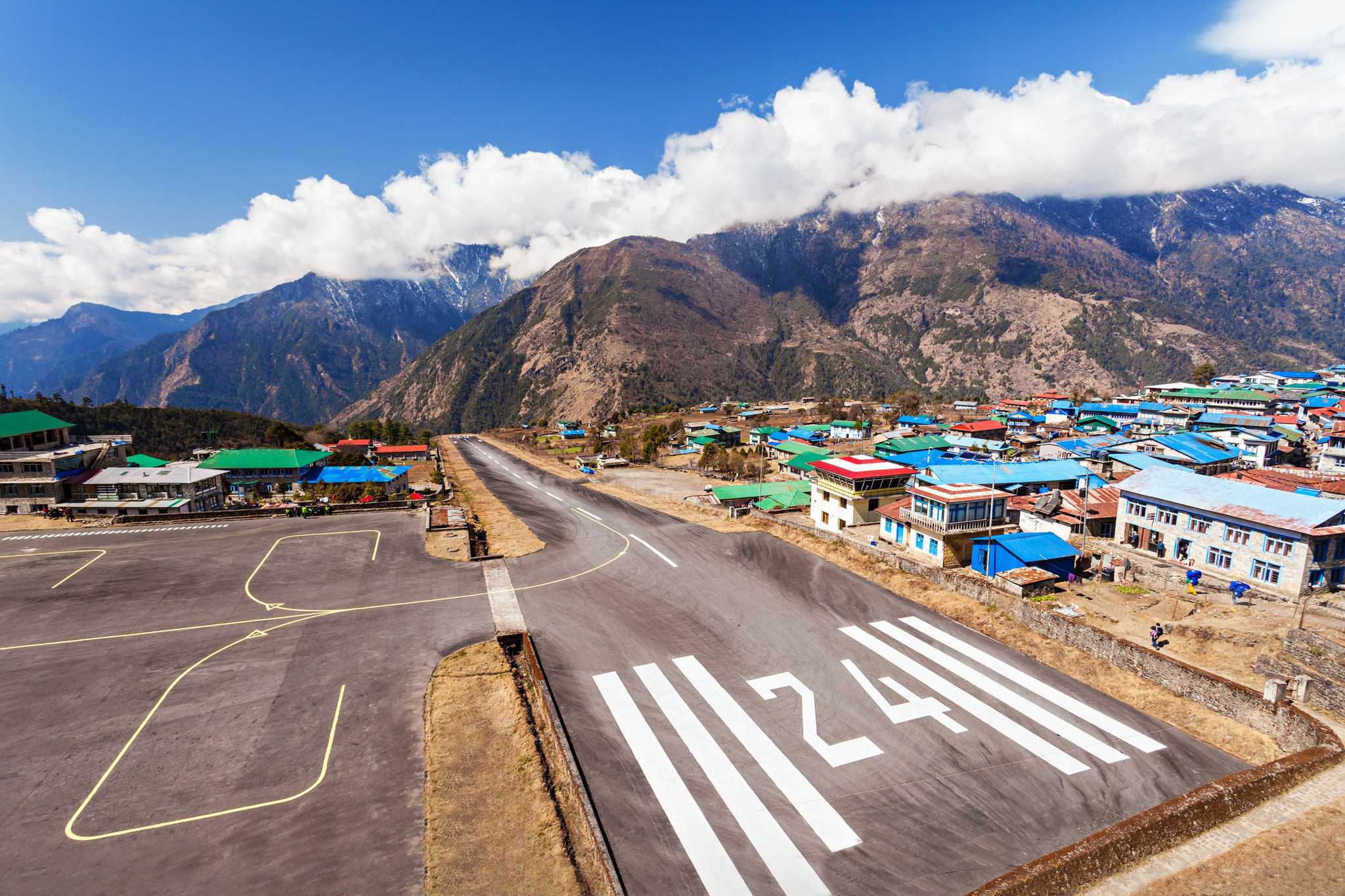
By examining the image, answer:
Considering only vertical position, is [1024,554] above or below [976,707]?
above

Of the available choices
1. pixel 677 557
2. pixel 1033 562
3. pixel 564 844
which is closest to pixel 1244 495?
pixel 1033 562

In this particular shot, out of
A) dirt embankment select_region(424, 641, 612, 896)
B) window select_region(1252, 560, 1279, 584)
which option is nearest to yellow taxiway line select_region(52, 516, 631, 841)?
dirt embankment select_region(424, 641, 612, 896)

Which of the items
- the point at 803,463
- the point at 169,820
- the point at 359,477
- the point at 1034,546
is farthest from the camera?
the point at 803,463

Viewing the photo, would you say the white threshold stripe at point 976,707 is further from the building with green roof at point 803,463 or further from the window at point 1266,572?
the building with green roof at point 803,463

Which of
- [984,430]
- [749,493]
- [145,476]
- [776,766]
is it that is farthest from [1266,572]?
[145,476]

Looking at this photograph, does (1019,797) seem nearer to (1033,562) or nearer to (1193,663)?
(1193,663)

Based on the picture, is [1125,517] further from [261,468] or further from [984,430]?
[261,468]
